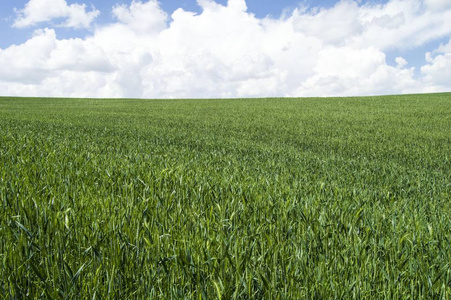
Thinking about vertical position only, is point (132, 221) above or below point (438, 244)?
above

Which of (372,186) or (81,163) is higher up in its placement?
(81,163)

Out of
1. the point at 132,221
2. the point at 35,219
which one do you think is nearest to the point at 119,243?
the point at 132,221

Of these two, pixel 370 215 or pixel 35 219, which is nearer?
pixel 35 219

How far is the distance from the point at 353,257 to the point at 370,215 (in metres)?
1.44

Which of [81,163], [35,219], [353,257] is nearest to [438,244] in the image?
[353,257]

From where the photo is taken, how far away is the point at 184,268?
239cm

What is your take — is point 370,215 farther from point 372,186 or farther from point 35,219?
point 35,219

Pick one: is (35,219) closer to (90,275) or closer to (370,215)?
(90,275)

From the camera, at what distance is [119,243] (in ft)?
9.09

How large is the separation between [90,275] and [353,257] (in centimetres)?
195

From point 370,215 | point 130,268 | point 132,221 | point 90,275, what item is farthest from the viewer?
point 370,215

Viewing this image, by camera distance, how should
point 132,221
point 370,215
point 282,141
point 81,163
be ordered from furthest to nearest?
point 282,141 < point 81,163 < point 370,215 < point 132,221

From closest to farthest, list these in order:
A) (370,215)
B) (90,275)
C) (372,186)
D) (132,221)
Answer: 1. (90,275)
2. (132,221)
3. (370,215)
4. (372,186)

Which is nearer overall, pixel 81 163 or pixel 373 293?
pixel 373 293
